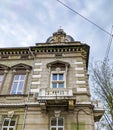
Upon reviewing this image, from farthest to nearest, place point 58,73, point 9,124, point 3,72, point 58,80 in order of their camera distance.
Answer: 1. point 3,72
2. point 58,73
3. point 58,80
4. point 9,124

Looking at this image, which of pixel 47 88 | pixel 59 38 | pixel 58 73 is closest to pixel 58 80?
pixel 58 73

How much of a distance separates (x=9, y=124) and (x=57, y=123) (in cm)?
309

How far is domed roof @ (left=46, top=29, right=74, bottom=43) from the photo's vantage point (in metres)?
18.2

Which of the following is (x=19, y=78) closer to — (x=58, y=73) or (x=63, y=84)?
(x=58, y=73)

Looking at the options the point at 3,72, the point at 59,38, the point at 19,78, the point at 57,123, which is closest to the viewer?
the point at 57,123

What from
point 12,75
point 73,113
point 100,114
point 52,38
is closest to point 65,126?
point 73,113

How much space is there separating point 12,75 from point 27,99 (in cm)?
290

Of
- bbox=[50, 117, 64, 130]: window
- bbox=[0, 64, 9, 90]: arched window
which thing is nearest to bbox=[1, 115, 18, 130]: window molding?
bbox=[50, 117, 64, 130]: window

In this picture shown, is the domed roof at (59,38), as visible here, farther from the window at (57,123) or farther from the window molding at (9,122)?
the window molding at (9,122)

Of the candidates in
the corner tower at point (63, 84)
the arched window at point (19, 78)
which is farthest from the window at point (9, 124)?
the arched window at point (19, 78)

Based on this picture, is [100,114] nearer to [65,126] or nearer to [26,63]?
[65,126]

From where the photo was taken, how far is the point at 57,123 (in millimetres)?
11672

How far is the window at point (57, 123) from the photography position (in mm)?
11445

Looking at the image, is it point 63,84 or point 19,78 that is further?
point 19,78
